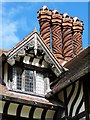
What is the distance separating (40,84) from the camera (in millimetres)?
14062

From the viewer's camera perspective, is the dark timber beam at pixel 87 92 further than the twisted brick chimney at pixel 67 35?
No

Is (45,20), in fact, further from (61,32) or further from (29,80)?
(29,80)

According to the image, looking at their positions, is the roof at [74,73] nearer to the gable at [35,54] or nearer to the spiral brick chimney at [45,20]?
the gable at [35,54]

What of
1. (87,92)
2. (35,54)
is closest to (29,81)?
(35,54)

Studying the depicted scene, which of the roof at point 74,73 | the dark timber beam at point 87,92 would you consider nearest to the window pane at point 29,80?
the roof at point 74,73

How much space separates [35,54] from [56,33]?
5.39m

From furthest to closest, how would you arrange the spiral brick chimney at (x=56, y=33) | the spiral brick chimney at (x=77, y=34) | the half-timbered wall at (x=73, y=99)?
the spiral brick chimney at (x=77, y=34) → the spiral brick chimney at (x=56, y=33) → the half-timbered wall at (x=73, y=99)

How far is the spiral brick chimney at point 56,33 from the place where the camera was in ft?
61.2

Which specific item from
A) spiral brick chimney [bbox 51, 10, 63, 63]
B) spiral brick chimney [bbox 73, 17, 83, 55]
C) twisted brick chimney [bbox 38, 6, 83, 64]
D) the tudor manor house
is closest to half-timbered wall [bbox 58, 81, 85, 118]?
the tudor manor house

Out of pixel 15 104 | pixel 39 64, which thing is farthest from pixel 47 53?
pixel 15 104

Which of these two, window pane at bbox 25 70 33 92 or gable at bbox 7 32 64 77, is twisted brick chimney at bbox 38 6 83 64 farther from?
window pane at bbox 25 70 33 92

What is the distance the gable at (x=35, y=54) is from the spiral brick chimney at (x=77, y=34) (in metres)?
5.52

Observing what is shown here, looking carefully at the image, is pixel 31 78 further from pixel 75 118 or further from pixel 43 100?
pixel 75 118

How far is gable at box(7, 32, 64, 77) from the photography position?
535 inches
